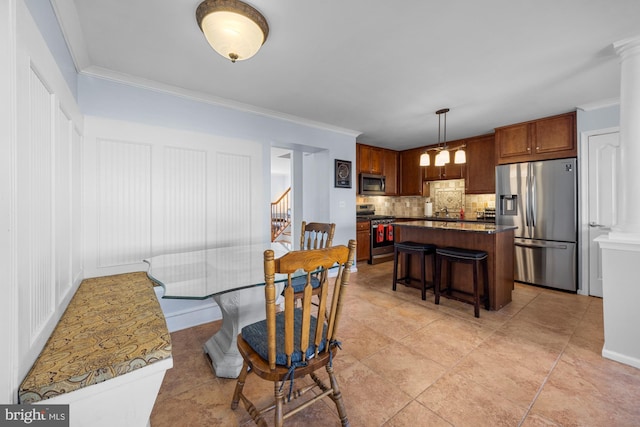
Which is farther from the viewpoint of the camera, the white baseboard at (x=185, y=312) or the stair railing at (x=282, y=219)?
the stair railing at (x=282, y=219)

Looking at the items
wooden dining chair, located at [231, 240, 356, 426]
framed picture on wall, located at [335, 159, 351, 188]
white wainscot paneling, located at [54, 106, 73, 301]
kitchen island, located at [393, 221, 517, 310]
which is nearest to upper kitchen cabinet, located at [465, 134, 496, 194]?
kitchen island, located at [393, 221, 517, 310]

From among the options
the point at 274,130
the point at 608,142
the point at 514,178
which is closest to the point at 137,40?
the point at 274,130

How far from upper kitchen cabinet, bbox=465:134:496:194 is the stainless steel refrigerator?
556mm

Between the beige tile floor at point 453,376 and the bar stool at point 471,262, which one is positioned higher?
the bar stool at point 471,262

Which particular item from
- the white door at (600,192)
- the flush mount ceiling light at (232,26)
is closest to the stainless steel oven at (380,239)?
the white door at (600,192)

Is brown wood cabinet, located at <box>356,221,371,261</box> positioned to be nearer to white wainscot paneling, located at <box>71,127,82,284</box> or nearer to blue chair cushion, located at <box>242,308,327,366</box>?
blue chair cushion, located at <box>242,308,327,366</box>

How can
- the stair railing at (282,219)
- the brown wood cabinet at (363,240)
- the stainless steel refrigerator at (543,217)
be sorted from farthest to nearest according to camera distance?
the stair railing at (282,219), the brown wood cabinet at (363,240), the stainless steel refrigerator at (543,217)

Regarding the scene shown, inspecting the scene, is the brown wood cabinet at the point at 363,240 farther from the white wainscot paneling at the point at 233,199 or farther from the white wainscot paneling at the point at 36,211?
the white wainscot paneling at the point at 36,211

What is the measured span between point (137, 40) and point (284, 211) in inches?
250

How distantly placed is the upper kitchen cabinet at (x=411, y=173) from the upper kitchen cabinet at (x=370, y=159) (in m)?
0.65

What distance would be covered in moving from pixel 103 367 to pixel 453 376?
6.45 feet

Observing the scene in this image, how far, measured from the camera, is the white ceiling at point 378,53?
161 cm

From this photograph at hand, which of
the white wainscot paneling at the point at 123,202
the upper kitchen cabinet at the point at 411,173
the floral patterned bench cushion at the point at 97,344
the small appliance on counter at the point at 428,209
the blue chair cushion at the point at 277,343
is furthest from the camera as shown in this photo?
the small appliance on counter at the point at 428,209

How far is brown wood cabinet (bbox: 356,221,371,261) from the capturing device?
16.1 ft
